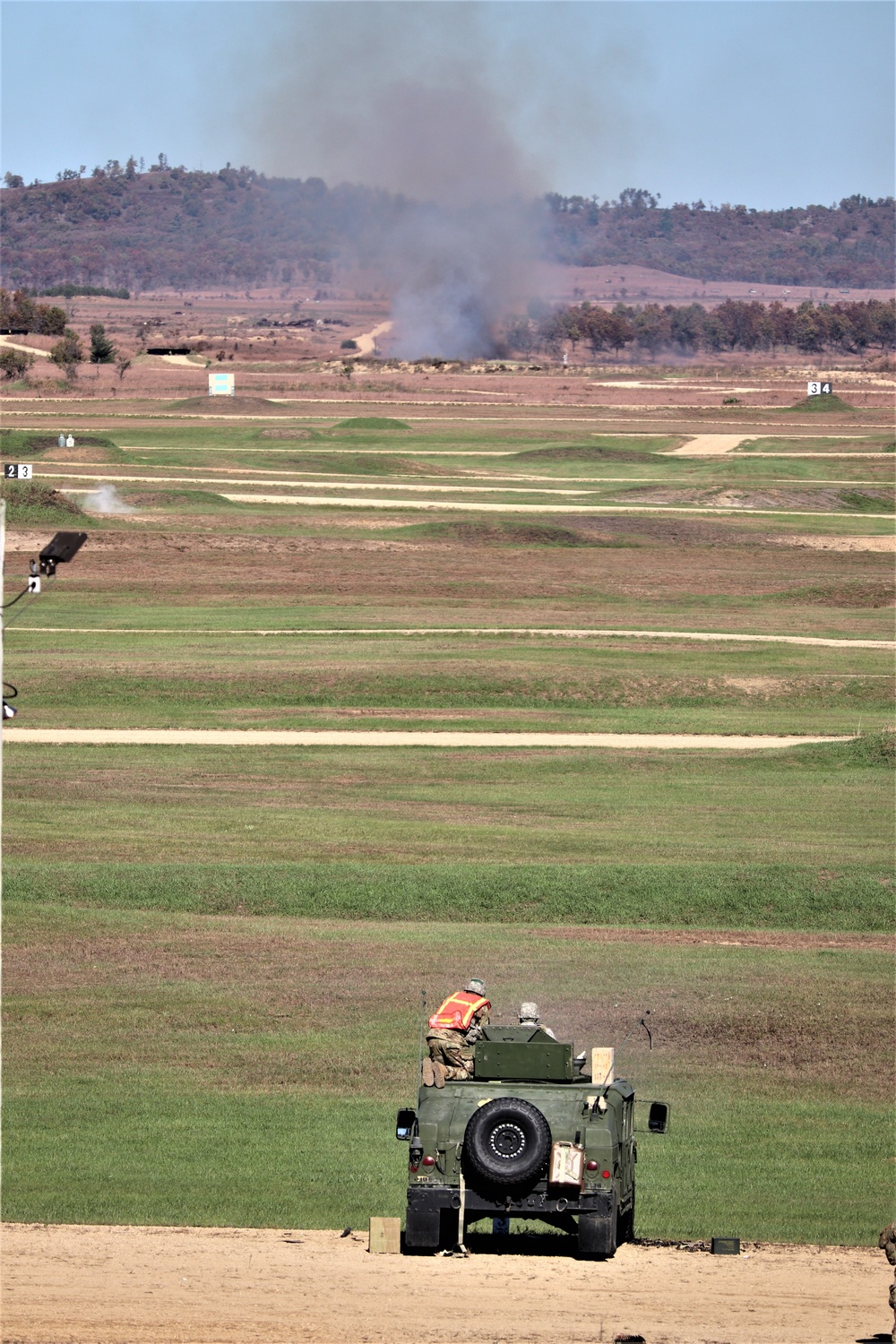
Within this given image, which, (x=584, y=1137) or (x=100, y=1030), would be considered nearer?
(x=584, y=1137)

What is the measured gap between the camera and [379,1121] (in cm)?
1680

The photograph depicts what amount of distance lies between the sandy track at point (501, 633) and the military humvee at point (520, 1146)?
34.9m

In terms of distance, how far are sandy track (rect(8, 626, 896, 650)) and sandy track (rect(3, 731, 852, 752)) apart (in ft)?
33.4

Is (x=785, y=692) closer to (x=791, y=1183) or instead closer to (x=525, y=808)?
(x=525, y=808)

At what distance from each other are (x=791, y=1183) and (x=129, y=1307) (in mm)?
5826

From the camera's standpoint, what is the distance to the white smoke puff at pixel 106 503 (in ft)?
218

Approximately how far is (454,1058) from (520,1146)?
99 centimetres

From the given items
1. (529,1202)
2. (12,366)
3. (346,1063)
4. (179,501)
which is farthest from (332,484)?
(529,1202)

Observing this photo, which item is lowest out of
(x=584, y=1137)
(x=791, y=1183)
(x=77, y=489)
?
(x=791, y=1183)

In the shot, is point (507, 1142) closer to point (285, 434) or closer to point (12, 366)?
point (285, 434)

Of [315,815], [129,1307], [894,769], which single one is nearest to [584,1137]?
[129,1307]

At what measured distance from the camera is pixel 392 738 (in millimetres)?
37406

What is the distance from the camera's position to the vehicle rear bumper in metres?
12.7

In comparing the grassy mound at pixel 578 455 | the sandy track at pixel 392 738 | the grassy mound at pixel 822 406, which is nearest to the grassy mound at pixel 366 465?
the grassy mound at pixel 578 455
